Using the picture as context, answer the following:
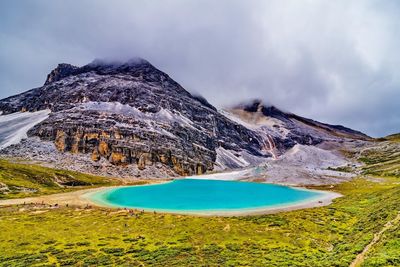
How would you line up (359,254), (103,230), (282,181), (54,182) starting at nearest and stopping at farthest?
(359,254)
(103,230)
(54,182)
(282,181)

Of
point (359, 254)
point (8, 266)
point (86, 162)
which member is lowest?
point (8, 266)

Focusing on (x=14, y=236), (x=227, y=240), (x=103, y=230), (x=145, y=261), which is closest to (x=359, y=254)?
(x=227, y=240)

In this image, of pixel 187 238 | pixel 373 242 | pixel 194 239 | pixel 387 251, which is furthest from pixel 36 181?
pixel 387 251

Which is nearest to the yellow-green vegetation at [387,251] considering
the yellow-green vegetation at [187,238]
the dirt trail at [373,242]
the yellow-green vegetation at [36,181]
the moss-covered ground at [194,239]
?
the moss-covered ground at [194,239]

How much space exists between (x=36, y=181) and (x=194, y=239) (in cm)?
9313

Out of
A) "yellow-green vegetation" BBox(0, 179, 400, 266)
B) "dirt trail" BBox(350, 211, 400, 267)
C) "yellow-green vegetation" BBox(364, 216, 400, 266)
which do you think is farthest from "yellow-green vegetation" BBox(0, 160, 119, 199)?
"yellow-green vegetation" BBox(364, 216, 400, 266)

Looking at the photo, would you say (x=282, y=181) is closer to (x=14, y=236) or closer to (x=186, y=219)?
(x=186, y=219)

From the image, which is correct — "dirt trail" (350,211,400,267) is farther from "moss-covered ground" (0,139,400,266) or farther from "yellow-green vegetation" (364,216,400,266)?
"yellow-green vegetation" (364,216,400,266)

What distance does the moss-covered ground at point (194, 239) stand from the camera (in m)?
37.9

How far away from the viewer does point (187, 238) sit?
158ft

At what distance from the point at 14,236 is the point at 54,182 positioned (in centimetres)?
8106

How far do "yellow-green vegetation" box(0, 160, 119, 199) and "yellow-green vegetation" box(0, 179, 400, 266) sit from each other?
38.0 meters

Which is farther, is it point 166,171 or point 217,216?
point 166,171

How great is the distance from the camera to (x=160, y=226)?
55719 millimetres
